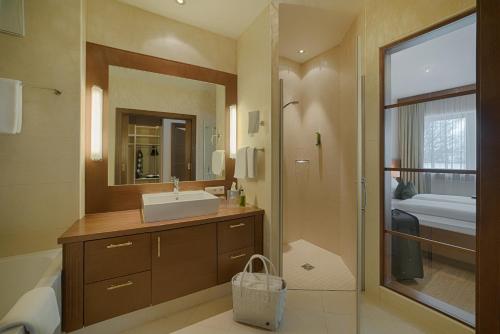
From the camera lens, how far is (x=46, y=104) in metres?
1.78

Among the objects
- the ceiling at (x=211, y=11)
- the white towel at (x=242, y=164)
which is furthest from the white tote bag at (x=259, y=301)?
the ceiling at (x=211, y=11)

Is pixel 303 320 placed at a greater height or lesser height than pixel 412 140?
lesser

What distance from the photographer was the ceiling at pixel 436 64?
1.54 m

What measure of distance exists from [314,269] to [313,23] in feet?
8.91

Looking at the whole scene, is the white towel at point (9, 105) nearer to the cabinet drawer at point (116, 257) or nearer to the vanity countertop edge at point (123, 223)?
the vanity countertop edge at point (123, 223)

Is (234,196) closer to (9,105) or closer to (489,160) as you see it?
(9,105)

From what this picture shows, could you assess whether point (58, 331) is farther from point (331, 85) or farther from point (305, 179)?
point (331, 85)

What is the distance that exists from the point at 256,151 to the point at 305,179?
109 cm

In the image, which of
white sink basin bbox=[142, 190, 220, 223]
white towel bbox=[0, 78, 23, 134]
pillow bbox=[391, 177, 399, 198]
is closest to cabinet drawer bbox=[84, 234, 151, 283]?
white sink basin bbox=[142, 190, 220, 223]

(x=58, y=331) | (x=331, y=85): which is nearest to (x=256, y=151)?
(x=331, y=85)

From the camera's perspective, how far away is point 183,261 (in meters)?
1.87

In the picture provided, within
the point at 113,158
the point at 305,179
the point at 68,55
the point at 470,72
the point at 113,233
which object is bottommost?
the point at 113,233

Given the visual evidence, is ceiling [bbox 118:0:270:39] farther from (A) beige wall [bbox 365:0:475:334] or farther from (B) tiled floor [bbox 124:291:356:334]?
(B) tiled floor [bbox 124:291:356:334]

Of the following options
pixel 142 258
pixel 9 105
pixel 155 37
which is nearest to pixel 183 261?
pixel 142 258
